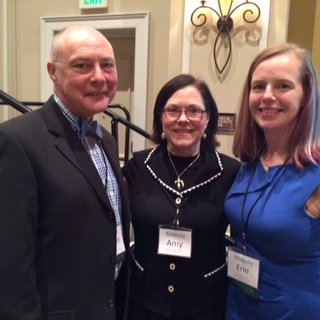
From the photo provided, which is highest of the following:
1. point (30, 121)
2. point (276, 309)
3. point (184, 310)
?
point (30, 121)

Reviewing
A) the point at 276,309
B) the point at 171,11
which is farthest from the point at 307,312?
the point at 171,11

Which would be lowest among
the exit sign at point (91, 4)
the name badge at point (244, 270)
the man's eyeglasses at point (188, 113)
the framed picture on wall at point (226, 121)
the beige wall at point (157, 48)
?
the name badge at point (244, 270)

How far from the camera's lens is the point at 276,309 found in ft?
4.20

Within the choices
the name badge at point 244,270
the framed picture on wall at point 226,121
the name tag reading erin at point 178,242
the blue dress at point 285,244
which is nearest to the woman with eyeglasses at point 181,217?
the name tag reading erin at point 178,242

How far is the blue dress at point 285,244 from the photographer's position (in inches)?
48.4

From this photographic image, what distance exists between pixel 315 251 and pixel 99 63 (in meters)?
0.94

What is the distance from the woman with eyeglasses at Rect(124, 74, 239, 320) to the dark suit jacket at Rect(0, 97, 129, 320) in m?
0.25

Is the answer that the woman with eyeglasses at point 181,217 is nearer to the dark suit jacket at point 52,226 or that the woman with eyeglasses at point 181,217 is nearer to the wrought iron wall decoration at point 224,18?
the dark suit jacket at point 52,226

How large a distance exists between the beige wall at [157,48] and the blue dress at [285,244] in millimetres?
2264

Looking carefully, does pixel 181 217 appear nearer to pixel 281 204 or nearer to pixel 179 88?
pixel 281 204

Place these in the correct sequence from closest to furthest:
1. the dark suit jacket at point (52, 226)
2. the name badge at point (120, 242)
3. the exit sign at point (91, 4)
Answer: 1. the dark suit jacket at point (52, 226)
2. the name badge at point (120, 242)
3. the exit sign at point (91, 4)

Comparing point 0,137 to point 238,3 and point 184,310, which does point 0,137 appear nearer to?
point 184,310

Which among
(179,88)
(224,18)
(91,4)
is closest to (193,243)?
(179,88)

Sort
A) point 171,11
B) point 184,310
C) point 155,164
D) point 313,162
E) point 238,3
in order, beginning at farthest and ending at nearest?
1. point 171,11
2. point 238,3
3. point 155,164
4. point 184,310
5. point 313,162
